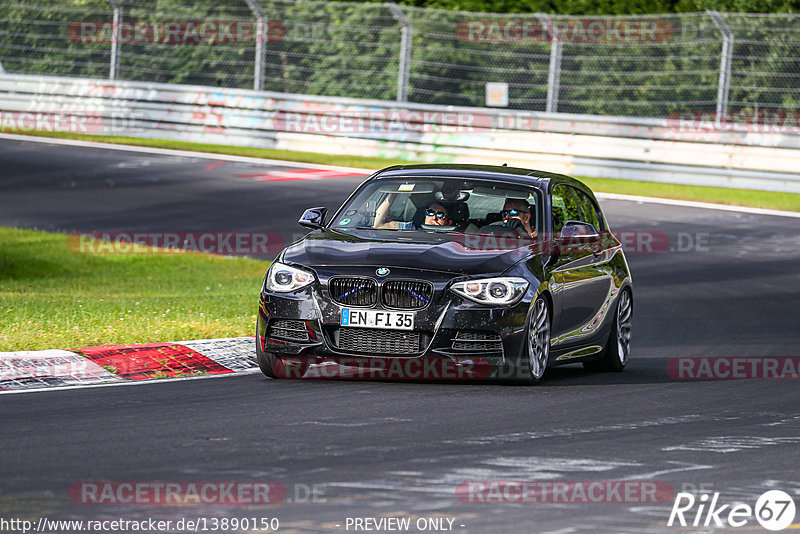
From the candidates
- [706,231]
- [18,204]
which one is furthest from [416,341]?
[18,204]

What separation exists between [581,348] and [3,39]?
23218mm

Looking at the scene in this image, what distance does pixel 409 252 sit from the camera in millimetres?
9922

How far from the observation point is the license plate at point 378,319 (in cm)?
957

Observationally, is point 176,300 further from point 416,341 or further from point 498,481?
point 498,481

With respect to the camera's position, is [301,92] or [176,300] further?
[301,92]

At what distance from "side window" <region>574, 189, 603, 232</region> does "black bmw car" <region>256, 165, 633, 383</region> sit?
0.68 meters

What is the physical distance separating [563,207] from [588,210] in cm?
77

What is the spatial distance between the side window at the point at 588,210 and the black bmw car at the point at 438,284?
68 cm

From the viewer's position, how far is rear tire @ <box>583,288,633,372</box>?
38.6 ft

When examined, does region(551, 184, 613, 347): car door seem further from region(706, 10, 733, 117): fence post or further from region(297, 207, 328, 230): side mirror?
region(706, 10, 733, 117): fence post

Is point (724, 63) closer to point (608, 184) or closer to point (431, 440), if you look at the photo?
point (608, 184)

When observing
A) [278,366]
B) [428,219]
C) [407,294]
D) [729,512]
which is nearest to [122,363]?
[278,366]

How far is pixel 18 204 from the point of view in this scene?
22000 millimetres

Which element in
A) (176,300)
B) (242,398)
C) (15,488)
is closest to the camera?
(15,488)
